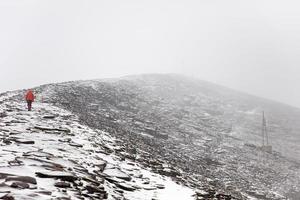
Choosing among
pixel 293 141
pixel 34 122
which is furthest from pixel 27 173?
pixel 293 141

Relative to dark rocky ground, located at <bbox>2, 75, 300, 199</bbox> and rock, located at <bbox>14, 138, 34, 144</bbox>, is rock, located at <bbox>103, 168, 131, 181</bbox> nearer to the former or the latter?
dark rocky ground, located at <bbox>2, 75, 300, 199</bbox>

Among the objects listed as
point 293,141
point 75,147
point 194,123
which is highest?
point 75,147

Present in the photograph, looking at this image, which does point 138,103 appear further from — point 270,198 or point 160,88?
point 270,198

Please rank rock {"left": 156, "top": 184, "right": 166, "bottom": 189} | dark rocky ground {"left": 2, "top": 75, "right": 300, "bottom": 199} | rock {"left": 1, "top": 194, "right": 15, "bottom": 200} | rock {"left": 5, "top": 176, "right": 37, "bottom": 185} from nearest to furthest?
rock {"left": 1, "top": 194, "right": 15, "bottom": 200} → rock {"left": 5, "top": 176, "right": 37, "bottom": 185} → rock {"left": 156, "top": 184, "right": 166, "bottom": 189} → dark rocky ground {"left": 2, "top": 75, "right": 300, "bottom": 199}

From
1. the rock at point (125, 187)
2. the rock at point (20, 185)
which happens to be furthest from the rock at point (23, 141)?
the rock at point (20, 185)

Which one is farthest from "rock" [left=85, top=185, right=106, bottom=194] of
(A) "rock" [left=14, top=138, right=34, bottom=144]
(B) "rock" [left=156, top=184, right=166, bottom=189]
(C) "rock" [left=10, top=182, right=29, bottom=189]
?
(A) "rock" [left=14, top=138, right=34, bottom=144]

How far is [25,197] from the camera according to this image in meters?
7.71

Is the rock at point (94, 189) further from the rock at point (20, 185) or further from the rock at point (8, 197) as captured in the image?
the rock at point (8, 197)

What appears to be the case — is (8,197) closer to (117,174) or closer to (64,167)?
(64,167)

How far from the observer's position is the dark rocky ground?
22.2 metres

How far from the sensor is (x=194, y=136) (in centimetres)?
3994

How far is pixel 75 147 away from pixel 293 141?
4644 centimetres

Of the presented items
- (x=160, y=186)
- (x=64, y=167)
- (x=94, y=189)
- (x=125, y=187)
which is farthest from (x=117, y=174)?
(x=94, y=189)

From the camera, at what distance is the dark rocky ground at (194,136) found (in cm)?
2222
